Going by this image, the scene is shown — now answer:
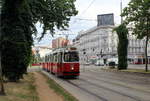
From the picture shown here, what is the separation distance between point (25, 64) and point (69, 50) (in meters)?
9.50

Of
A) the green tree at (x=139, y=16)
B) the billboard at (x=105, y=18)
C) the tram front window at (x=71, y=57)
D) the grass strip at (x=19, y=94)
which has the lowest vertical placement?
the grass strip at (x=19, y=94)

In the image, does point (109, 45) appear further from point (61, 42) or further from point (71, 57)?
point (71, 57)

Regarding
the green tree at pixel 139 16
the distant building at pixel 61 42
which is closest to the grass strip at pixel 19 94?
the green tree at pixel 139 16

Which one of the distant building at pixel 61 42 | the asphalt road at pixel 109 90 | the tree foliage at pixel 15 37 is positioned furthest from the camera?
the distant building at pixel 61 42

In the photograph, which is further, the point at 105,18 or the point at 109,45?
the point at 109,45

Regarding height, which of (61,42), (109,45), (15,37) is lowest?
(15,37)

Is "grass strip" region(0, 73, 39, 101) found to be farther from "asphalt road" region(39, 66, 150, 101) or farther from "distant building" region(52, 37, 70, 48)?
"distant building" region(52, 37, 70, 48)

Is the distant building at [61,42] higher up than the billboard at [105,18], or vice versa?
the billboard at [105,18]

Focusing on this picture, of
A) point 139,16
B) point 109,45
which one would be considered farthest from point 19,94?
point 109,45

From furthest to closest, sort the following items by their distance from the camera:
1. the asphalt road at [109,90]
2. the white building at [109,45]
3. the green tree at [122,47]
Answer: the white building at [109,45], the green tree at [122,47], the asphalt road at [109,90]

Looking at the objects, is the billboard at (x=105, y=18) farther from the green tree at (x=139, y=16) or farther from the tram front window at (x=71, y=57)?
the tram front window at (x=71, y=57)

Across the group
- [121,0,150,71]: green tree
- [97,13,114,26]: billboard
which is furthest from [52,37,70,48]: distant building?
[97,13,114,26]: billboard

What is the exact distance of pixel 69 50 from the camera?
97.3ft

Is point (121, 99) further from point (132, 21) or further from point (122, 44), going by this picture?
point (122, 44)
